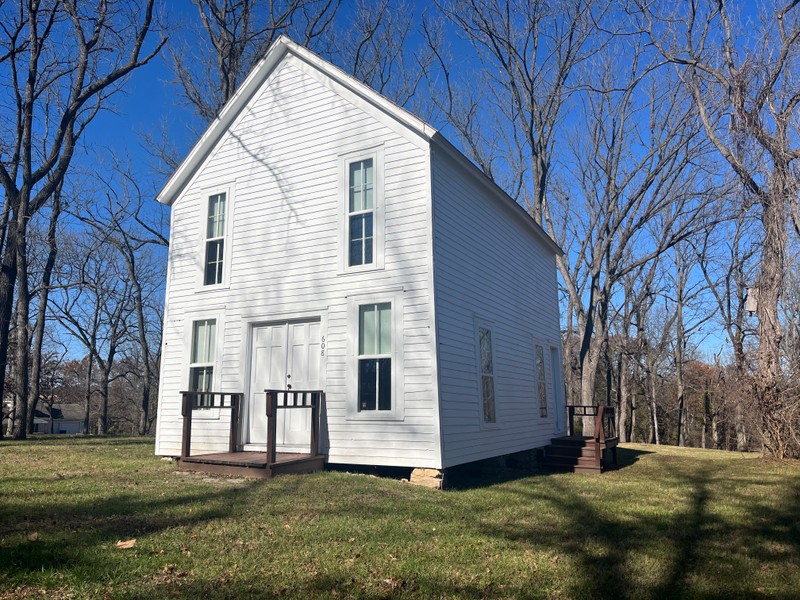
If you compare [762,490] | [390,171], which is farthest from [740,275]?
[390,171]

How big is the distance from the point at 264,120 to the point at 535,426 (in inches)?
317

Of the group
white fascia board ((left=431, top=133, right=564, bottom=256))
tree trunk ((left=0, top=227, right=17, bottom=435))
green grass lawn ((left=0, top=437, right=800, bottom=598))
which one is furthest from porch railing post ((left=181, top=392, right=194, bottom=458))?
tree trunk ((left=0, top=227, right=17, bottom=435))

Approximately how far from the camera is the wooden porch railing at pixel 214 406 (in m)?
9.02

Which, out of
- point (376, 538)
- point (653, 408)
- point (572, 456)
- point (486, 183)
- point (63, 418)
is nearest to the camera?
point (376, 538)

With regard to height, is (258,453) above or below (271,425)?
below

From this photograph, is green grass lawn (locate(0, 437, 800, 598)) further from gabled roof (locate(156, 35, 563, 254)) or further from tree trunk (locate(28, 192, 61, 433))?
tree trunk (locate(28, 192, 61, 433))

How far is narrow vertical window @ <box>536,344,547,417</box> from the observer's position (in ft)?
44.1

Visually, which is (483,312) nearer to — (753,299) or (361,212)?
(361,212)

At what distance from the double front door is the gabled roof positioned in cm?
349

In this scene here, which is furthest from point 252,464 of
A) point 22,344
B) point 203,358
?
point 22,344

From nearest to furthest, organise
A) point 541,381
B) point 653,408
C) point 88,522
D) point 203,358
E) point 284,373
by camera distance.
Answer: point 88,522 → point 284,373 → point 203,358 → point 541,381 → point 653,408

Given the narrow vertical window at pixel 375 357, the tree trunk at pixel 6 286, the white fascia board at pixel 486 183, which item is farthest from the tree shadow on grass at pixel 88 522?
the tree trunk at pixel 6 286

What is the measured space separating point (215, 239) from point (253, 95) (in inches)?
108

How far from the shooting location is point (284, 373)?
996 centimetres
